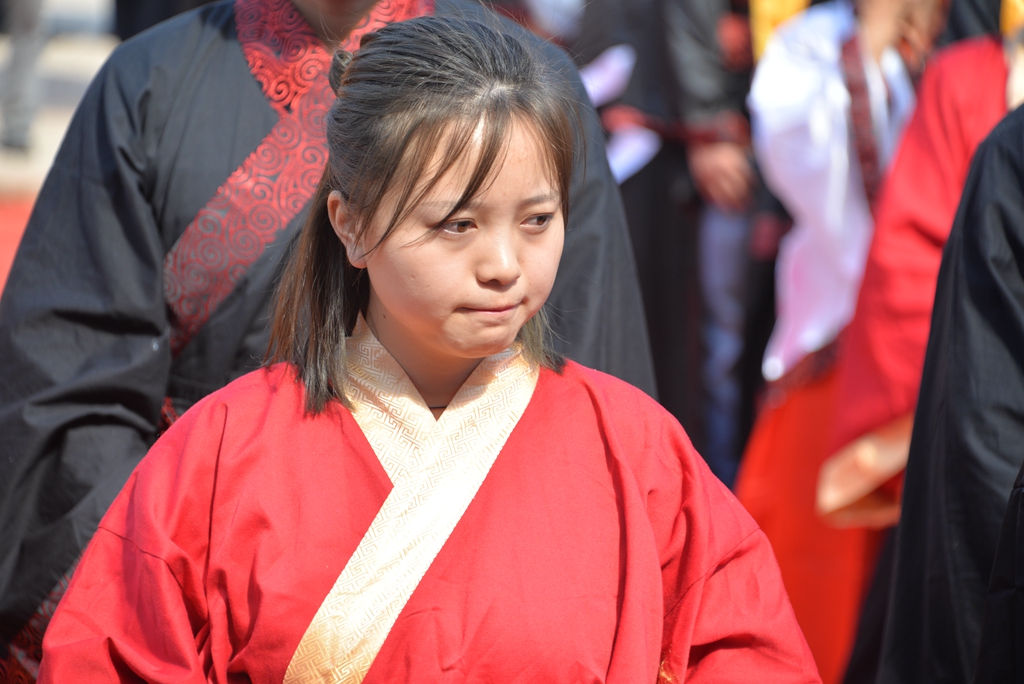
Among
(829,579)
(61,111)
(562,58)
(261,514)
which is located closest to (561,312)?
(562,58)

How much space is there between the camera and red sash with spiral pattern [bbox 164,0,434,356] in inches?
75.5

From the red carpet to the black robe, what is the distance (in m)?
3.86

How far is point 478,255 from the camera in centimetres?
136

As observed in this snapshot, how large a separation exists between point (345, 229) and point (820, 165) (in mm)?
2286

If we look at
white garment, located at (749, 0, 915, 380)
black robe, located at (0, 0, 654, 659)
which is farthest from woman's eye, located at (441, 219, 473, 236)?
white garment, located at (749, 0, 915, 380)

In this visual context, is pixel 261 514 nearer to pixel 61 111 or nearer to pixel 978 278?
pixel 978 278

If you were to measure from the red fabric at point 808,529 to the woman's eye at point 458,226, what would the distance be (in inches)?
79.8

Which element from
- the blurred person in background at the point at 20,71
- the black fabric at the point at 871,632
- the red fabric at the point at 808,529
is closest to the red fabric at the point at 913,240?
the black fabric at the point at 871,632

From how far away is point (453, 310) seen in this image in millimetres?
1391

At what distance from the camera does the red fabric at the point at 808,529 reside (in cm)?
316

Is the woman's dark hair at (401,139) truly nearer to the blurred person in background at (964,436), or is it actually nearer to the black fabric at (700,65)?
the blurred person in background at (964,436)

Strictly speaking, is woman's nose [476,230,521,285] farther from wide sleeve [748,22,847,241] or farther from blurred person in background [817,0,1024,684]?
wide sleeve [748,22,847,241]

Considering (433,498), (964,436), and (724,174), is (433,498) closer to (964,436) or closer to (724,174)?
(964,436)

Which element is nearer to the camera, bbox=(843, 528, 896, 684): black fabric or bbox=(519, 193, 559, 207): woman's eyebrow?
bbox=(519, 193, 559, 207): woman's eyebrow
